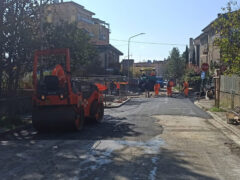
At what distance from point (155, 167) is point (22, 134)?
19.1ft

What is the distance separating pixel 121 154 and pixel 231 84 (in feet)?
41.7

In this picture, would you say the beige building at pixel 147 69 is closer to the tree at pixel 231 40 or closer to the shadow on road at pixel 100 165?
the tree at pixel 231 40

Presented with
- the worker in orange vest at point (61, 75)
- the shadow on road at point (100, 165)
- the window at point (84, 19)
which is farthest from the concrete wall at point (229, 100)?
the window at point (84, 19)

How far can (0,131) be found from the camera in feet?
33.7

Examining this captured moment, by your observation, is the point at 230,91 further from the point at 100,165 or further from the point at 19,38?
the point at 100,165

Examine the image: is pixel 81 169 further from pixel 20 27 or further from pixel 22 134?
pixel 20 27

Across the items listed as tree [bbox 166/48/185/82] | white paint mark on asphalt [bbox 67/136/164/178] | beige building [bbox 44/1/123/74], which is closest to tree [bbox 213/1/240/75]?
white paint mark on asphalt [bbox 67/136/164/178]

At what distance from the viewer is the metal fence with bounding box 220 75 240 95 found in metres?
16.5

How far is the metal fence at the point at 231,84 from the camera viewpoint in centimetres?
1652

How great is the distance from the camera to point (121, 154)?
731 cm

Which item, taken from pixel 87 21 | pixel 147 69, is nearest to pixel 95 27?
pixel 87 21

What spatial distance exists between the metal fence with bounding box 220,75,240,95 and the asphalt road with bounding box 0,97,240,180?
6.04m

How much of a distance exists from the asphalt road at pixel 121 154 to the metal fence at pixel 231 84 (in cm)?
604

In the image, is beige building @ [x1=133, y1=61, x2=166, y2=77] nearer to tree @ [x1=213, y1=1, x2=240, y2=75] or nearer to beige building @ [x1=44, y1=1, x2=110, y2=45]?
beige building @ [x1=44, y1=1, x2=110, y2=45]
